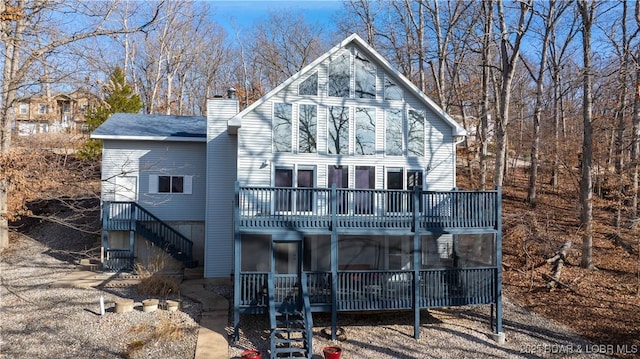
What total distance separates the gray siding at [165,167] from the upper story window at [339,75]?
6.53 m

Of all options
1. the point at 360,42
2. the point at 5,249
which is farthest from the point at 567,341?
the point at 5,249

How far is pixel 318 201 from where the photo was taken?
13.2 meters

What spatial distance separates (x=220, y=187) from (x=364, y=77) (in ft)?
22.0

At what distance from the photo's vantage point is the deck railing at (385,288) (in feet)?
37.3

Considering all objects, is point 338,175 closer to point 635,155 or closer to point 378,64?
point 378,64

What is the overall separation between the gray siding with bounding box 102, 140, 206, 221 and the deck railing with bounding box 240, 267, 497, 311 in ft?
24.1

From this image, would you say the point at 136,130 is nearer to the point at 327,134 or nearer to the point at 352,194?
the point at 327,134

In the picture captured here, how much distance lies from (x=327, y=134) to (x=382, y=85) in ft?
8.07

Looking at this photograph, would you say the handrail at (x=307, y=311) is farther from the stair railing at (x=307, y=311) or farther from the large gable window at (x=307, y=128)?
the large gable window at (x=307, y=128)

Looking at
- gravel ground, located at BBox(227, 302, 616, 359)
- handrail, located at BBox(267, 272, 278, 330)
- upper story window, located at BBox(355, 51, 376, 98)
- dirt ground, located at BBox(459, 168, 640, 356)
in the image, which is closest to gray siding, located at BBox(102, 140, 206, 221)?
gravel ground, located at BBox(227, 302, 616, 359)

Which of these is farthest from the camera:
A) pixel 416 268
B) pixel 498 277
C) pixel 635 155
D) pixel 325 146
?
pixel 635 155

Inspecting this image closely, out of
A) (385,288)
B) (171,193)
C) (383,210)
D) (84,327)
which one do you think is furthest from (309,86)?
(84,327)

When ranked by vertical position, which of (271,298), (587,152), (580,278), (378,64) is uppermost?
(378,64)

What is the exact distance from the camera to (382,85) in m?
14.4
